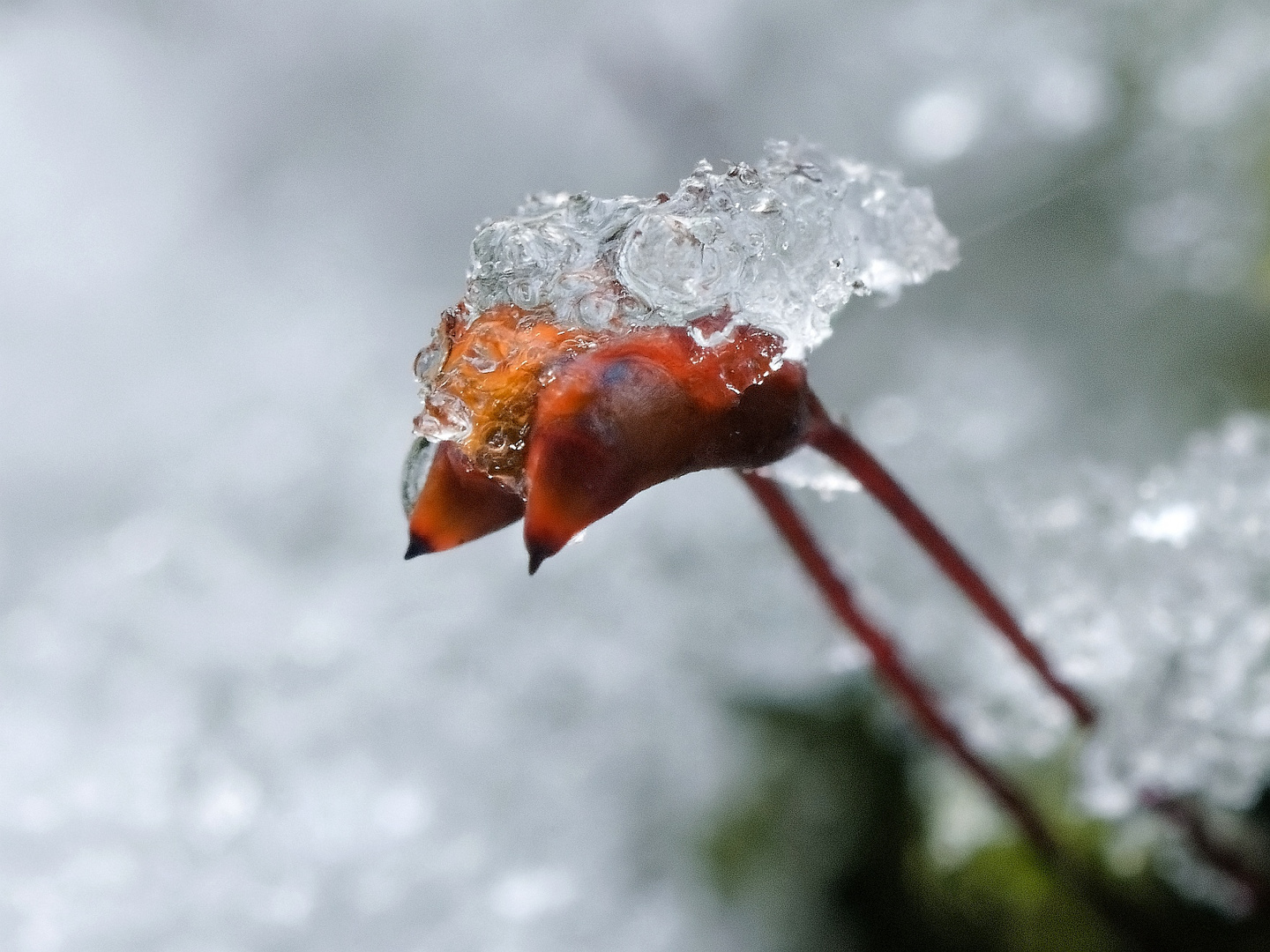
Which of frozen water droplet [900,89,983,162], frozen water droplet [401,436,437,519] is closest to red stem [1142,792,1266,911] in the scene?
frozen water droplet [401,436,437,519]

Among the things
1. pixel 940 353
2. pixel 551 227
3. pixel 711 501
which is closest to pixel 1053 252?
pixel 940 353

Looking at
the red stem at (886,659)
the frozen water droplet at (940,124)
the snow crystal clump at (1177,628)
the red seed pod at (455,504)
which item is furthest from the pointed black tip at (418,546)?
the frozen water droplet at (940,124)

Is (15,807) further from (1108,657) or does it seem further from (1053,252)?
(1053,252)

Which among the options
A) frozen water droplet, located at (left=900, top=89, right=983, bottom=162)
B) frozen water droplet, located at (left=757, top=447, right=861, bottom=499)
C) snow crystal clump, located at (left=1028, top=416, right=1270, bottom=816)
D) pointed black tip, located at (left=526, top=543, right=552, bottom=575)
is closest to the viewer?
pointed black tip, located at (left=526, top=543, right=552, bottom=575)

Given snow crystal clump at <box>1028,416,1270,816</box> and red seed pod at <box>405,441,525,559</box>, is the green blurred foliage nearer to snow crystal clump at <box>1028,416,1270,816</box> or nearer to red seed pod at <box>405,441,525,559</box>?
snow crystal clump at <box>1028,416,1270,816</box>

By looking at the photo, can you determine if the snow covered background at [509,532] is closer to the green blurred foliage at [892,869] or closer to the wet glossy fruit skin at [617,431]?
the green blurred foliage at [892,869]

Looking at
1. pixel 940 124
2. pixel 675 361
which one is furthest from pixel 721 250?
pixel 940 124

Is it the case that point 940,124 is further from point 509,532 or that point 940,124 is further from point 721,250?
point 721,250
